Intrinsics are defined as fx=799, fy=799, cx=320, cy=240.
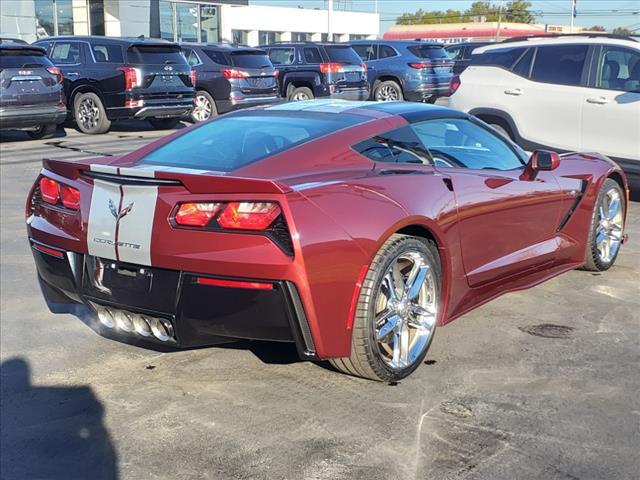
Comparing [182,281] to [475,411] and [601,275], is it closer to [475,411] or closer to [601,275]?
[475,411]

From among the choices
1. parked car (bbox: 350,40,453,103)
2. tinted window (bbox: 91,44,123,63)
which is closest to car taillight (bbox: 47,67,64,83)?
tinted window (bbox: 91,44,123,63)

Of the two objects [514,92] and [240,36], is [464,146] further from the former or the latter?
[240,36]

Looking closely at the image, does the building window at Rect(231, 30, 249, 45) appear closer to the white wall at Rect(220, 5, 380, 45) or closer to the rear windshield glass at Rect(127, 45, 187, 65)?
the white wall at Rect(220, 5, 380, 45)

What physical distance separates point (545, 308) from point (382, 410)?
2.04m

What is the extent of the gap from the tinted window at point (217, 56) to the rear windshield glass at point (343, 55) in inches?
125

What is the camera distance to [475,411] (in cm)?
378

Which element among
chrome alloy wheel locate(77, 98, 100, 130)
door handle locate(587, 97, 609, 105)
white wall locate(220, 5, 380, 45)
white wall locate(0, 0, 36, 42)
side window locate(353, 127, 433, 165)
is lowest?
chrome alloy wheel locate(77, 98, 100, 130)

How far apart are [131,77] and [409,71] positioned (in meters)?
7.93

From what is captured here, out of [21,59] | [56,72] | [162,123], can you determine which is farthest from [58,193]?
[162,123]

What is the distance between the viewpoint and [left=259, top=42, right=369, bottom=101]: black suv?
19297mm

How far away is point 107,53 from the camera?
618 inches

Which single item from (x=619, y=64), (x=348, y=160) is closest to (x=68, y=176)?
(x=348, y=160)

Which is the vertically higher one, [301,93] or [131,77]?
[131,77]

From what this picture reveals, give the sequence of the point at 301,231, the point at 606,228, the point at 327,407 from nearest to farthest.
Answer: the point at 301,231
the point at 327,407
the point at 606,228
